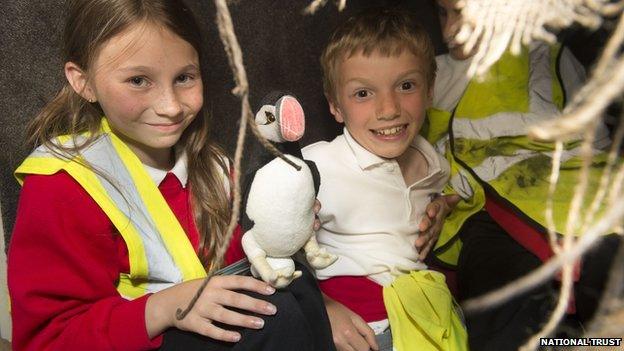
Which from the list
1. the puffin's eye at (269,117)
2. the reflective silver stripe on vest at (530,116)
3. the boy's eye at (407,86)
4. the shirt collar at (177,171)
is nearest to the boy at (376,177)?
the boy's eye at (407,86)

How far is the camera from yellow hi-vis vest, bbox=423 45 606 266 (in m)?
1.16

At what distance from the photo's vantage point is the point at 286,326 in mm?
793

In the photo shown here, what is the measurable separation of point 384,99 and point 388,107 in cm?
2

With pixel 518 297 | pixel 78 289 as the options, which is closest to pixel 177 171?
pixel 78 289

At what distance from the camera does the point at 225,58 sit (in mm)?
1232

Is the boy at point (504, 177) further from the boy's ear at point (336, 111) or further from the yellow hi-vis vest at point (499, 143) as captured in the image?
the boy's ear at point (336, 111)

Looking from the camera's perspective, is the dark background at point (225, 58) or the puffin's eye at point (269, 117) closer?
the puffin's eye at point (269, 117)

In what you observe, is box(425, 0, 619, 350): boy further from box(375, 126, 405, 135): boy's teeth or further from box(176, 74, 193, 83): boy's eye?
box(176, 74, 193, 83): boy's eye

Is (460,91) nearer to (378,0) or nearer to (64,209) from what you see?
(378,0)

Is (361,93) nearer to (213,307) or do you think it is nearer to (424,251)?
(424,251)

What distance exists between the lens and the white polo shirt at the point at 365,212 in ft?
3.56

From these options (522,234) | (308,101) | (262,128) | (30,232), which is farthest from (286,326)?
(308,101)

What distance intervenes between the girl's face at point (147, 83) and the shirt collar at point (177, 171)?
0.05 metres

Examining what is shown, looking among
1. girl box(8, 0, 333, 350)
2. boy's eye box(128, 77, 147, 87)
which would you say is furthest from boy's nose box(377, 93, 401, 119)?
boy's eye box(128, 77, 147, 87)
